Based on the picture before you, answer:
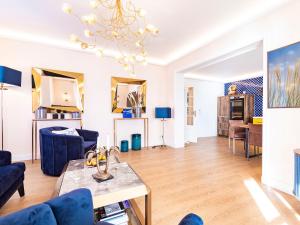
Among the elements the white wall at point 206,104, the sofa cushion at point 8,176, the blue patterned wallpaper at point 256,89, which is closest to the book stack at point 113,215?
the sofa cushion at point 8,176

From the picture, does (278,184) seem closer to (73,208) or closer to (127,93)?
(73,208)

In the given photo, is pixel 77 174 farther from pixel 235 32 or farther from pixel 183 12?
pixel 235 32

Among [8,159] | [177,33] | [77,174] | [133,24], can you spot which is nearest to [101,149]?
[77,174]

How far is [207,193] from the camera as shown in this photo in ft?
7.48

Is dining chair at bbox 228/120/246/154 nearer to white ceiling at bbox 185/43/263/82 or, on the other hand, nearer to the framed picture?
white ceiling at bbox 185/43/263/82

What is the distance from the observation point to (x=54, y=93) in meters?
3.95

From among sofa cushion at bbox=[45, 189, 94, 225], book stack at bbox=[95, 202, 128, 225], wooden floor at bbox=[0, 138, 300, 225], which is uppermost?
sofa cushion at bbox=[45, 189, 94, 225]

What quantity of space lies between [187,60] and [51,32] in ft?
10.7

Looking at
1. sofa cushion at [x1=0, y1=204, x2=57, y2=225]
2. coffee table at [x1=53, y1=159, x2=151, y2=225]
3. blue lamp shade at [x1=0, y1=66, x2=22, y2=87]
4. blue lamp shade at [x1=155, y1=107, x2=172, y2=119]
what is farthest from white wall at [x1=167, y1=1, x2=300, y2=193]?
blue lamp shade at [x1=0, y1=66, x2=22, y2=87]

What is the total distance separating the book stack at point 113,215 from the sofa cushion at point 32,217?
769 mm

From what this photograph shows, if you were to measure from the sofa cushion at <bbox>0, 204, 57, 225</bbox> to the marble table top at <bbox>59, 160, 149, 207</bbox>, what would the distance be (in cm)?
62

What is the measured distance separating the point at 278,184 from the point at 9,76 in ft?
16.3

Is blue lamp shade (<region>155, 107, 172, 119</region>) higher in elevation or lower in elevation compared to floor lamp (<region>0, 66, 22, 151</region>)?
lower

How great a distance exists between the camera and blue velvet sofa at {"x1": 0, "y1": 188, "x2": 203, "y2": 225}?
68 cm
